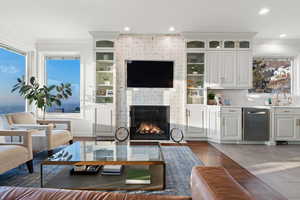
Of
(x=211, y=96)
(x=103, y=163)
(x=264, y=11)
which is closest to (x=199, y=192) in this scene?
(x=103, y=163)

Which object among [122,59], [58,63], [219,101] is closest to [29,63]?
[58,63]

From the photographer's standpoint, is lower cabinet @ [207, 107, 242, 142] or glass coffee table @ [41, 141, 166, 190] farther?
lower cabinet @ [207, 107, 242, 142]

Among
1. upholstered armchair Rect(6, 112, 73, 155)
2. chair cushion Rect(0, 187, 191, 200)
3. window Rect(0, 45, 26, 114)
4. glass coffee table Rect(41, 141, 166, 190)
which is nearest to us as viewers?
chair cushion Rect(0, 187, 191, 200)

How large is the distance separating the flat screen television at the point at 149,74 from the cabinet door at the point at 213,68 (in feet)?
2.90

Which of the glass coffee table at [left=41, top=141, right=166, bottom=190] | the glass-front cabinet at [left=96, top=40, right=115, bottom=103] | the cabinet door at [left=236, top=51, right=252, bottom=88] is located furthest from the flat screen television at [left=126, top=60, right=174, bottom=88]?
the glass coffee table at [left=41, top=141, right=166, bottom=190]

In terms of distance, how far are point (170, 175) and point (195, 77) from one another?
282 cm

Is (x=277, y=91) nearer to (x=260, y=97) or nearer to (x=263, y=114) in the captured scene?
(x=260, y=97)

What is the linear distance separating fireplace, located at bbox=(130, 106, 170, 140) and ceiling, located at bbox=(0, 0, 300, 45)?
189 centimetres

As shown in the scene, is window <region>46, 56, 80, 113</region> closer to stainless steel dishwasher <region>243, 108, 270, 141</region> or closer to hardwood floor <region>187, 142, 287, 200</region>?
hardwood floor <region>187, 142, 287, 200</region>

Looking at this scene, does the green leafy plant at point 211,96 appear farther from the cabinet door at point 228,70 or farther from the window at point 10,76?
the window at point 10,76

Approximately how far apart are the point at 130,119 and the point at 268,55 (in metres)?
3.91

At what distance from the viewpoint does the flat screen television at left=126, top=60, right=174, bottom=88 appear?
15.9 feet

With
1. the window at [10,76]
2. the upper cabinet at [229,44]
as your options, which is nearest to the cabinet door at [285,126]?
the upper cabinet at [229,44]

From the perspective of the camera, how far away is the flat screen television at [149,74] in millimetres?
4852
